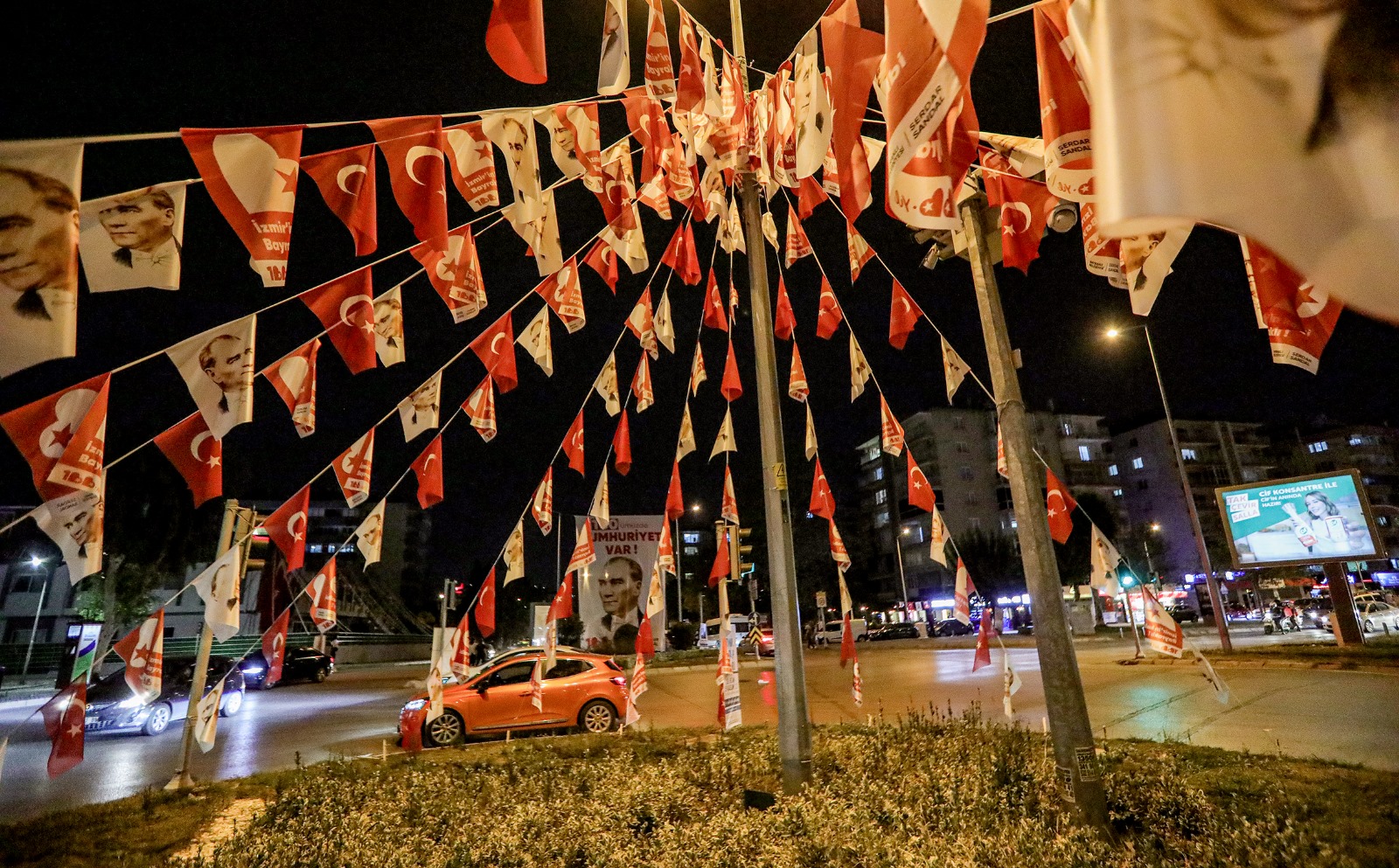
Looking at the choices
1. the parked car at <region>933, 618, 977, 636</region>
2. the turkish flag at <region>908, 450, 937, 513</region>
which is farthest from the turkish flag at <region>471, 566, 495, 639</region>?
the parked car at <region>933, 618, 977, 636</region>

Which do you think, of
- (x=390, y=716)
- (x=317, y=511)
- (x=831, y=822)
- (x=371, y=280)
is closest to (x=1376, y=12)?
(x=831, y=822)

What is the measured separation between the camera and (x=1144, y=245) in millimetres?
4602

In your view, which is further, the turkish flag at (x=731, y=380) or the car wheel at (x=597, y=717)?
the car wheel at (x=597, y=717)

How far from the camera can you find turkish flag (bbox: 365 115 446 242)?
526 centimetres

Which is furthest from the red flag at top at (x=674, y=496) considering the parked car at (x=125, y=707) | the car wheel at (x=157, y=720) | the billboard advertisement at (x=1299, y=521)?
the billboard advertisement at (x=1299, y=521)

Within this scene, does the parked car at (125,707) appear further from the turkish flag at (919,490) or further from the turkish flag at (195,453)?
the turkish flag at (919,490)

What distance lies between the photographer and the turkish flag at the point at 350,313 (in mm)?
6574

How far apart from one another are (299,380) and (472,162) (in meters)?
3.35

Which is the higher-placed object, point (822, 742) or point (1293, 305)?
point (1293, 305)

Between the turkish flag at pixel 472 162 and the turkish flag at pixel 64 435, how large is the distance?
11.5 feet

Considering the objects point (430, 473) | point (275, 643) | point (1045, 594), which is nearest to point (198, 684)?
point (275, 643)

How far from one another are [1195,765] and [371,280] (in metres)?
9.87

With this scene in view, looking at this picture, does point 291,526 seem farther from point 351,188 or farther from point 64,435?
point 351,188

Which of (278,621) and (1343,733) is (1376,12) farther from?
(1343,733)
